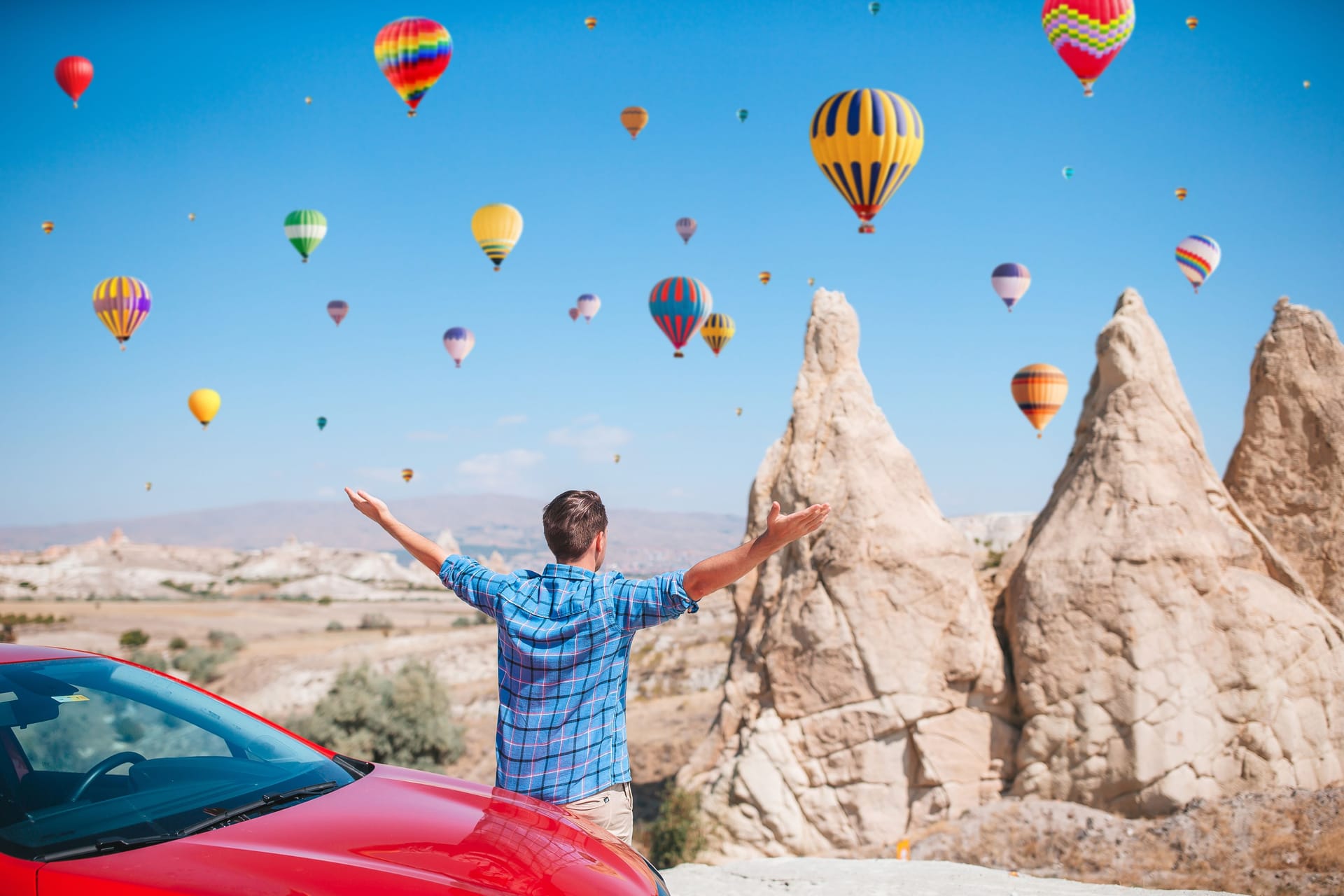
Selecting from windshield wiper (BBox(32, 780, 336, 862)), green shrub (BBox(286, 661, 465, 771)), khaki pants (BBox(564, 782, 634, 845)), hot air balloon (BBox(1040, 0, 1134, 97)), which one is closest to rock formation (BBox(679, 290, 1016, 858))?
khaki pants (BBox(564, 782, 634, 845))

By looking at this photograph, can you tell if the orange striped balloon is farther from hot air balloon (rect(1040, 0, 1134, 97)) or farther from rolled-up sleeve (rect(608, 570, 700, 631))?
rolled-up sleeve (rect(608, 570, 700, 631))

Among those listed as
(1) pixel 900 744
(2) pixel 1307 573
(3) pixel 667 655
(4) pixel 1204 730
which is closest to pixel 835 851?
(1) pixel 900 744

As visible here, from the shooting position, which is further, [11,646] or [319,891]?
[11,646]

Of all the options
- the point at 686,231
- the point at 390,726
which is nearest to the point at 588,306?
the point at 686,231

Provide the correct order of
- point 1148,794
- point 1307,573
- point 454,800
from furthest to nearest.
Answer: point 1307,573 < point 1148,794 < point 454,800

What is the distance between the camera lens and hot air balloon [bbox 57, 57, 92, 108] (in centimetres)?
3853

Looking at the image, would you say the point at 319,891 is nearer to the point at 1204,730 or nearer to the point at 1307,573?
the point at 1204,730

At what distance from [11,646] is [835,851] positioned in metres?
9.77

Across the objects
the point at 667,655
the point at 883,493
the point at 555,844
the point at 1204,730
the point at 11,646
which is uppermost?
the point at 883,493

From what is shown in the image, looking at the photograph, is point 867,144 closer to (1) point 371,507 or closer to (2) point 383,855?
(1) point 371,507

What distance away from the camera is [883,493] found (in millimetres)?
12570

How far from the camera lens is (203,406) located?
48719mm

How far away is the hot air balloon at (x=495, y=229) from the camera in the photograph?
3425cm

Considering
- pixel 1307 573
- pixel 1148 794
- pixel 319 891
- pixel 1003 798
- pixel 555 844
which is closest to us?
pixel 319 891
